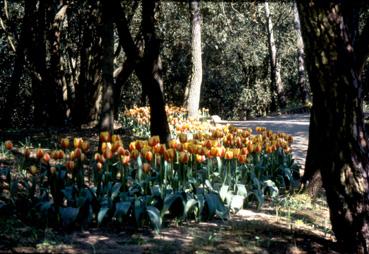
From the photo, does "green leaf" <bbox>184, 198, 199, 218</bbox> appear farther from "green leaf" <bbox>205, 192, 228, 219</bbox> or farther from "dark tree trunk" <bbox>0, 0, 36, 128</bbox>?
"dark tree trunk" <bbox>0, 0, 36, 128</bbox>

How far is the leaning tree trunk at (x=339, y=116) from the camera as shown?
3.94 m

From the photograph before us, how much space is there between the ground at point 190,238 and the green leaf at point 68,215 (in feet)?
0.32

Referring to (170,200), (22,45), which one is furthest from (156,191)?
(22,45)

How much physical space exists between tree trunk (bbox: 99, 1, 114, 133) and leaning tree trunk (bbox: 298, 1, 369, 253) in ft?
13.2

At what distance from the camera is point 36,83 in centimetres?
1384

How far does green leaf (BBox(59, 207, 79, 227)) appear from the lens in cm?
431

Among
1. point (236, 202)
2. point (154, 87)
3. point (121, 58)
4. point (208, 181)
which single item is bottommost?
point (236, 202)

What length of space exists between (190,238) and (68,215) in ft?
3.70

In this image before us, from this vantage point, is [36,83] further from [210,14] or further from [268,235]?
[210,14]

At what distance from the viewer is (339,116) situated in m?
3.97

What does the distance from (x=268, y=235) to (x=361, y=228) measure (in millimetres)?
875

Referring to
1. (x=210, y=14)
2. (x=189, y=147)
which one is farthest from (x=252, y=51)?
(x=189, y=147)

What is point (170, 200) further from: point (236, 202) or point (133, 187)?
point (236, 202)

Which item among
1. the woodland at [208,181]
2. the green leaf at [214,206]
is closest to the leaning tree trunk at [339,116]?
the woodland at [208,181]
